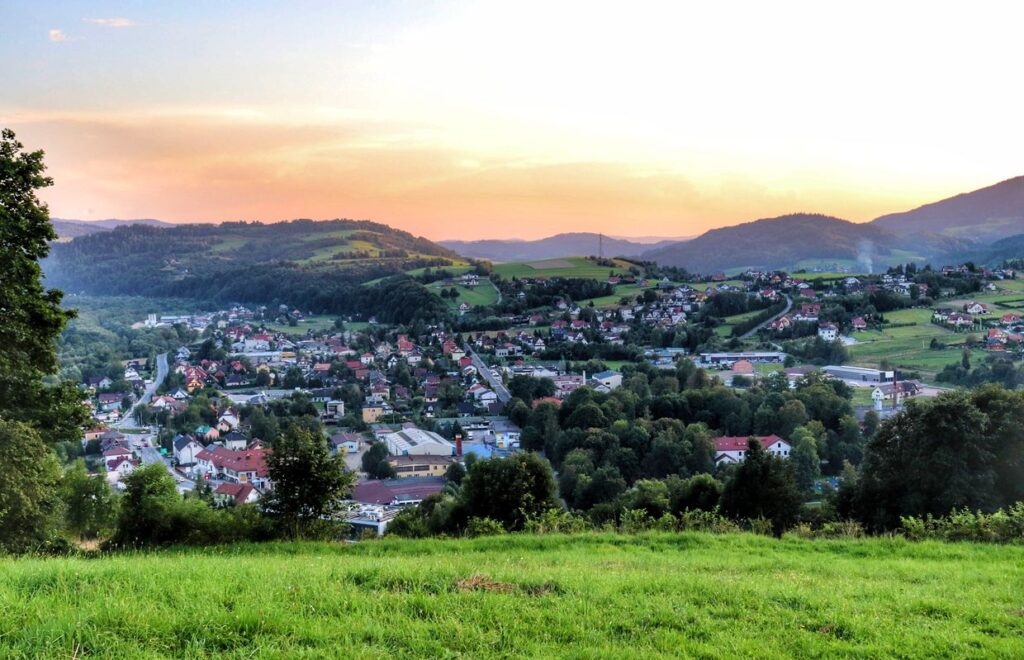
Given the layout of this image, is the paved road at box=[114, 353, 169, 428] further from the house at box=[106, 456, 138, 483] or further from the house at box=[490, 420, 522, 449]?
the house at box=[490, 420, 522, 449]

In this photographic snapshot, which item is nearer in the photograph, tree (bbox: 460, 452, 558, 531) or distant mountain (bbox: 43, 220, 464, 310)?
tree (bbox: 460, 452, 558, 531)

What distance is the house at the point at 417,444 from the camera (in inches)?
1336

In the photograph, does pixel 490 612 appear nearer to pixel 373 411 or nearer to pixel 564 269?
pixel 373 411

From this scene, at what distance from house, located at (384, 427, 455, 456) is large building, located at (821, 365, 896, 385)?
22.1 meters

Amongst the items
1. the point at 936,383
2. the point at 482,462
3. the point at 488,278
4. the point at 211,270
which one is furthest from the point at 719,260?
A: the point at 482,462

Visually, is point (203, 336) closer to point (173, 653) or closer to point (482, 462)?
point (482, 462)

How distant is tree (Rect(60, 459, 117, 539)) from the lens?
50.8 ft

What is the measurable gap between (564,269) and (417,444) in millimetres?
66769

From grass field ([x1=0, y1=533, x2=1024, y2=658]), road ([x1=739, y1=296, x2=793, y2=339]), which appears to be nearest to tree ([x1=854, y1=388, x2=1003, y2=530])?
grass field ([x1=0, y1=533, x2=1024, y2=658])

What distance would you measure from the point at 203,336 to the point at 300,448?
72.1m

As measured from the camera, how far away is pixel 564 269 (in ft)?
324

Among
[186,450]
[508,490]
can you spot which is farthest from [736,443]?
[186,450]

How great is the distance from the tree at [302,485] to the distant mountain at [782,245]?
13781 centimetres

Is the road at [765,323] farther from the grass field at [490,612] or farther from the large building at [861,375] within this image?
the grass field at [490,612]
